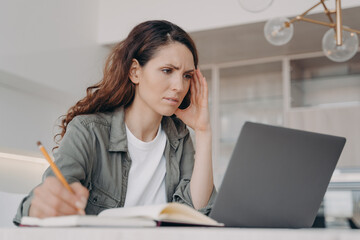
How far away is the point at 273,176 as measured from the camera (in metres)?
0.88

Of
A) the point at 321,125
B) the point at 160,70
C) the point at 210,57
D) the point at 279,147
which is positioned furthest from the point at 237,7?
the point at 279,147

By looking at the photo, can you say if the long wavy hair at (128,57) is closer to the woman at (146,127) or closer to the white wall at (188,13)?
the woman at (146,127)

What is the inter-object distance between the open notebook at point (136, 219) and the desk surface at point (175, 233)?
0.11 ft

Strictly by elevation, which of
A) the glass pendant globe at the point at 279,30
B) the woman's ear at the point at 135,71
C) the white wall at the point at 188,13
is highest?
the white wall at the point at 188,13

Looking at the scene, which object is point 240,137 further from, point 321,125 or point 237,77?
point 237,77

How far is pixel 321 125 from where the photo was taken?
164 inches

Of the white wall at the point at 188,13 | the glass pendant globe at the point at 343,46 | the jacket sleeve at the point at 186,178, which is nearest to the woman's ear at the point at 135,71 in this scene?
the jacket sleeve at the point at 186,178

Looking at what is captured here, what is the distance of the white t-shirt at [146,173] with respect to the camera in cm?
148

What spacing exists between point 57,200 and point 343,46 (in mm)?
2085

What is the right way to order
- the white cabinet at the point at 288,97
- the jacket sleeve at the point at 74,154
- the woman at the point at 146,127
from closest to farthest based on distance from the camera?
the jacket sleeve at the point at 74,154, the woman at the point at 146,127, the white cabinet at the point at 288,97

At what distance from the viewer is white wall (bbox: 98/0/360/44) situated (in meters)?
3.63

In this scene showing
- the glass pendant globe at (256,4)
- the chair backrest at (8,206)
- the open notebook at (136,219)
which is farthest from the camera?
the glass pendant globe at (256,4)

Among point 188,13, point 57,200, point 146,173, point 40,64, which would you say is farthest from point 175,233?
point 188,13

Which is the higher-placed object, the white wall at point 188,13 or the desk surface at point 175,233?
the white wall at point 188,13
